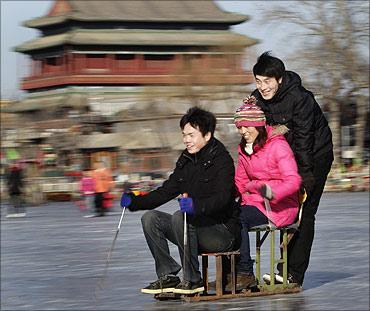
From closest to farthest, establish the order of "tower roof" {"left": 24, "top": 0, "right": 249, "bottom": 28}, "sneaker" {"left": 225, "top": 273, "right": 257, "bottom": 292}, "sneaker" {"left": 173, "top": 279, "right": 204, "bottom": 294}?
1. "sneaker" {"left": 173, "top": 279, "right": 204, "bottom": 294}
2. "sneaker" {"left": 225, "top": 273, "right": 257, "bottom": 292}
3. "tower roof" {"left": 24, "top": 0, "right": 249, "bottom": 28}

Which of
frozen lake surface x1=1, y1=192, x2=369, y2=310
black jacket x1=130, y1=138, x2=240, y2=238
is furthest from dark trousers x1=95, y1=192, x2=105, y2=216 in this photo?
black jacket x1=130, y1=138, x2=240, y2=238

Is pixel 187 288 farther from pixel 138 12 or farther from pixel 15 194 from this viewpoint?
pixel 138 12

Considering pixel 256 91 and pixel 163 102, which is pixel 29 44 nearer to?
pixel 163 102

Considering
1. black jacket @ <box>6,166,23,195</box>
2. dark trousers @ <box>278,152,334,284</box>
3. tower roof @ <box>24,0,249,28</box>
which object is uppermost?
tower roof @ <box>24,0,249,28</box>

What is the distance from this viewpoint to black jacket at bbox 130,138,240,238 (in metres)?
7.75

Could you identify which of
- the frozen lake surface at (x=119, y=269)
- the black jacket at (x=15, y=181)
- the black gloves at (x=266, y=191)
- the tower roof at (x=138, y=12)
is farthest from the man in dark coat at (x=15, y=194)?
the tower roof at (x=138, y=12)

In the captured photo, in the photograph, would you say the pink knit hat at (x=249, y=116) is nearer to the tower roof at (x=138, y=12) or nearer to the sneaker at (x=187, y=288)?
the sneaker at (x=187, y=288)

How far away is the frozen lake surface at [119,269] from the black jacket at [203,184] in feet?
3.18

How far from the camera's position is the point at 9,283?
48.5 feet

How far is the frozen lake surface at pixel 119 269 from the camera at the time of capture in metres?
10.4

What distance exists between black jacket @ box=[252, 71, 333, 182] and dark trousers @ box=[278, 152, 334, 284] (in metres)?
0.13

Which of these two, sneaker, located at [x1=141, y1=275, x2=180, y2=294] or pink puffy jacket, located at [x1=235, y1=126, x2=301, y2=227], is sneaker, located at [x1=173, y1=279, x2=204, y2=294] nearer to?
sneaker, located at [x1=141, y1=275, x2=180, y2=294]

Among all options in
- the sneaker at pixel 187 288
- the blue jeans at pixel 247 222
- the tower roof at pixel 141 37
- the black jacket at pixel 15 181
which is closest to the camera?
the sneaker at pixel 187 288

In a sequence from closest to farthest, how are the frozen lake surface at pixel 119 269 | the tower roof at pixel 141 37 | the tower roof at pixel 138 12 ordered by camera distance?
the frozen lake surface at pixel 119 269, the tower roof at pixel 141 37, the tower roof at pixel 138 12
